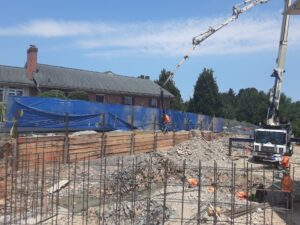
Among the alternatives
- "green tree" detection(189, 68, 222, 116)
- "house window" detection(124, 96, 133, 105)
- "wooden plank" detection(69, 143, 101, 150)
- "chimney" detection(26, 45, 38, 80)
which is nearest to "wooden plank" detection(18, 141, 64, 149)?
"wooden plank" detection(69, 143, 101, 150)

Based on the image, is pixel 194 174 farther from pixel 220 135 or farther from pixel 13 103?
pixel 220 135

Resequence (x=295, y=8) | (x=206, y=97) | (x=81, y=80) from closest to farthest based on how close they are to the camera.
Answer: (x=295, y=8)
(x=81, y=80)
(x=206, y=97)

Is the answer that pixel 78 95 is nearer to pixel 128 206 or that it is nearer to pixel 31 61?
pixel 31 61

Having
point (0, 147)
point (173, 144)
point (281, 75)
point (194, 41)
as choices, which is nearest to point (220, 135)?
point (194, 41)

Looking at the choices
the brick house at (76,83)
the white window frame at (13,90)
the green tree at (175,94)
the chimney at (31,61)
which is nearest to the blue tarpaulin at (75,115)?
the brick house at (76,83)

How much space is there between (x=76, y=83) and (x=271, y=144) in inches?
722

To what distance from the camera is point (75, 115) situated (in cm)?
1981

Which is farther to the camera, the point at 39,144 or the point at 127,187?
the point at 39,144

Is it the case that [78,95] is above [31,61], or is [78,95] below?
below

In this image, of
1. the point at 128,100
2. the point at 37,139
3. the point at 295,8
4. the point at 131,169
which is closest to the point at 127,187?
the point at 131,169

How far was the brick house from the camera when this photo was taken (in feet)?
106

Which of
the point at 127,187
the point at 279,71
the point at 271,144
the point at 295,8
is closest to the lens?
the point at 127,187

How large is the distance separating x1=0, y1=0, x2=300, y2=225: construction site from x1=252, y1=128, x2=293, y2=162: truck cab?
50mm

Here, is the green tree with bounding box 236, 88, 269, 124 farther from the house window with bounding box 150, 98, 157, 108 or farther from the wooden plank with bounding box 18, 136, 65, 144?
the wooden plank with bounding box 18, 136, 65, 144
